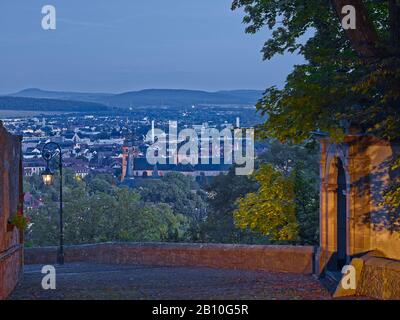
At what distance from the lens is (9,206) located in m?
18.4

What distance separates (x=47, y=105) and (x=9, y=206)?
50.3m

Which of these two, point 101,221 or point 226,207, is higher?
point 226,207

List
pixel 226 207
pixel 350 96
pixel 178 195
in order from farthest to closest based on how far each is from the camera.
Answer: pixel 178 195 < pixel 226 207 < pixel 350 96

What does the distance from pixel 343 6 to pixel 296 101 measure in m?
1.83

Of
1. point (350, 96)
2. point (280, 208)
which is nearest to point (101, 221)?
point (280, 208)

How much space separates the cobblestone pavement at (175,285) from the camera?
619 inches

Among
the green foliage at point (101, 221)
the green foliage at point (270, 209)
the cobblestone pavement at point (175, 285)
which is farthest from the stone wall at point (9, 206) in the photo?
the green foliage at point (101, 221)

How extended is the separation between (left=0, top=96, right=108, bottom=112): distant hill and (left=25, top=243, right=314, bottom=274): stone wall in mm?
34271

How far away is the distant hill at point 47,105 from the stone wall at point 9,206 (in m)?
39.8

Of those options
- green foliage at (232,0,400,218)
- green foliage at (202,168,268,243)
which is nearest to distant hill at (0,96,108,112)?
green foliage at (202,168,268,243)

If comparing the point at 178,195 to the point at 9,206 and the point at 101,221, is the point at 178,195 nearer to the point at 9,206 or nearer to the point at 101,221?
the point at 101,221

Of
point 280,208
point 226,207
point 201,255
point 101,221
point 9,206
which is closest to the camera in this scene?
point 9,206

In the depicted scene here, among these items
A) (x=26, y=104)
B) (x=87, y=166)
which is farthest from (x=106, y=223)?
(x=87, y=166)

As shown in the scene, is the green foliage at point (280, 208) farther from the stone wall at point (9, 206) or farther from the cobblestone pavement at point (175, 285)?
the stone wall at point (9, 206)
